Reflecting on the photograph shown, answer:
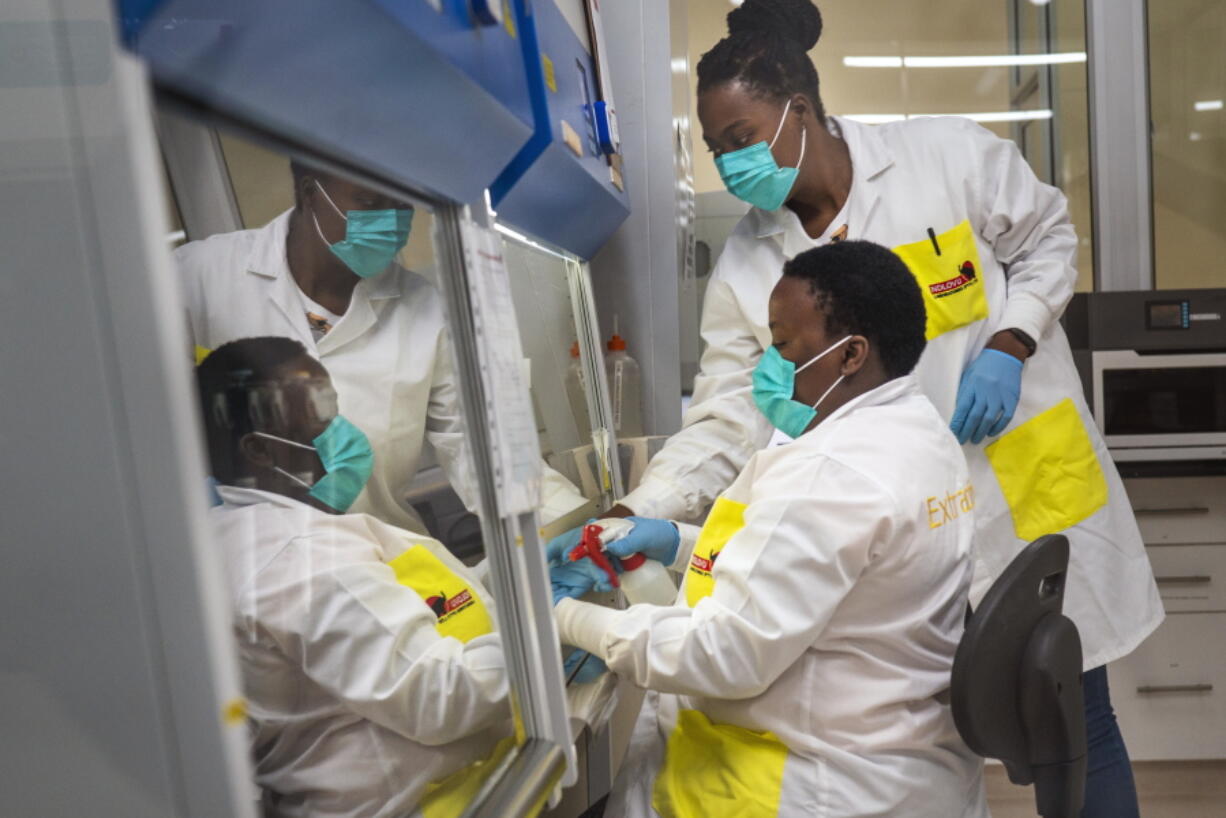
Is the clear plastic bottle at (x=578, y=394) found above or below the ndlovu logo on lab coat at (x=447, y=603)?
above

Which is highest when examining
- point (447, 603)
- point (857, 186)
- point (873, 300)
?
point (857, 186)

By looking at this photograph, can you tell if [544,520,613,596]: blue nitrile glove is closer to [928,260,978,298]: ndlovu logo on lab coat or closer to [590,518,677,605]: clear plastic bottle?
[590,518,677,605]: clear plastic bottle

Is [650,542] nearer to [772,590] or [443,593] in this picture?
[772,590]

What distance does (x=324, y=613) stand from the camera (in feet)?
2.61

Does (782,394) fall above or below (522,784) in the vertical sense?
above

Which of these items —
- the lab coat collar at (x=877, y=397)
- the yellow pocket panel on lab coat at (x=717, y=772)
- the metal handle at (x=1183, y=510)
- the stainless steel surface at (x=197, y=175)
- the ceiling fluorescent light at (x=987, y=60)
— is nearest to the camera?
the stainless steel surface at (x=197, y=175)

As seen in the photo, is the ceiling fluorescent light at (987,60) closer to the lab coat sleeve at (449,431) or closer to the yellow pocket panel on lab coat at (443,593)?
the lab coat sleeve at (449,431)

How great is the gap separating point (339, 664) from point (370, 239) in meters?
0.40

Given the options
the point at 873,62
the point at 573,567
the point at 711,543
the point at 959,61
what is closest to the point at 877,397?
the point at 711,543

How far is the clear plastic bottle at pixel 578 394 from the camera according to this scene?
1812 millimetres

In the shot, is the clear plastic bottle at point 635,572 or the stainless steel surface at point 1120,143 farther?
the stainless steel surface at point 1120,143

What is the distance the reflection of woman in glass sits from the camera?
1.78 m

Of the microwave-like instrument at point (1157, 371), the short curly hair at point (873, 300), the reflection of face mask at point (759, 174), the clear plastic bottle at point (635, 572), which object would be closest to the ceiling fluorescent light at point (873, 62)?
the microwave-like instrument at point (1157, 371)

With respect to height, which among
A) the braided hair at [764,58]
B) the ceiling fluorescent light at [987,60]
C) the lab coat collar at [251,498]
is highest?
the ceiling fluorescent light at [987,60]
